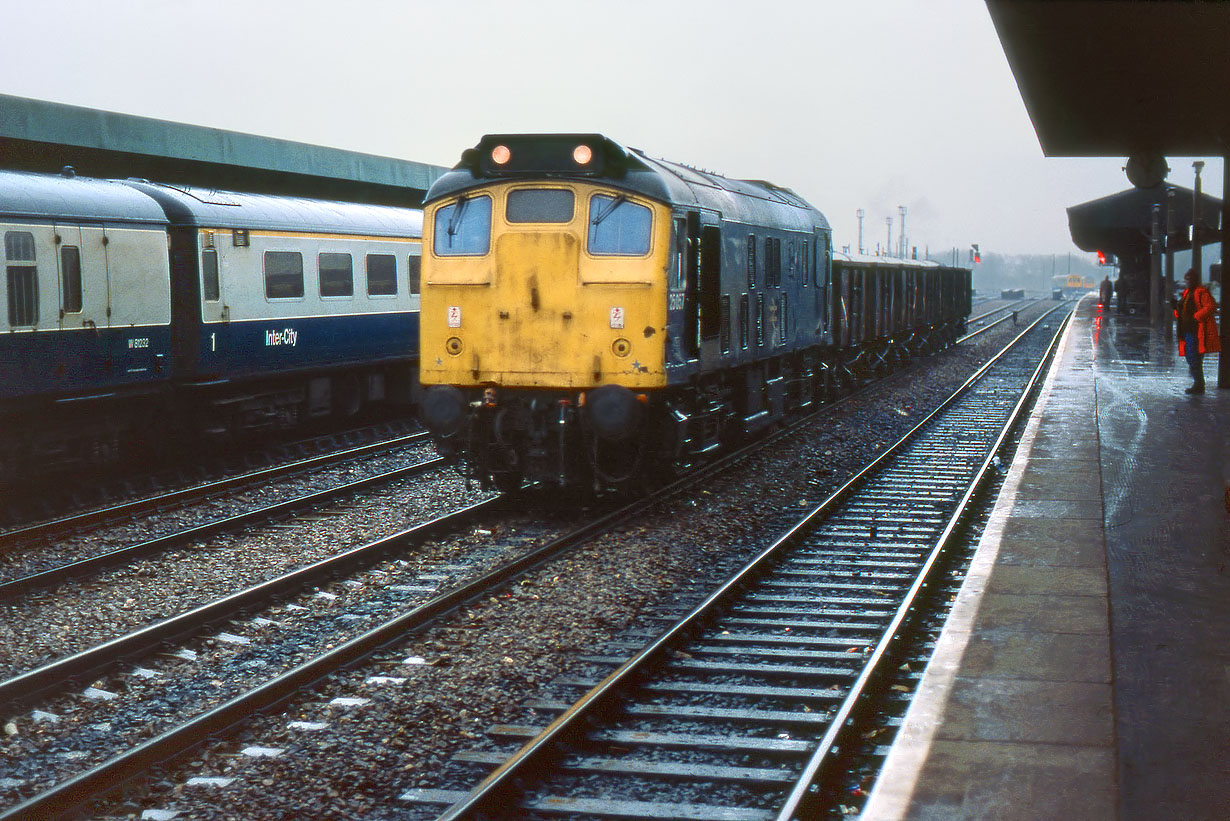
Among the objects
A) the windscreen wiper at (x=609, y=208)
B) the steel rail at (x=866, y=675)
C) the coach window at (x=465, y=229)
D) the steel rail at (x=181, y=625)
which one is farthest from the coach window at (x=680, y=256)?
the steel rail at (x=866, y=675)

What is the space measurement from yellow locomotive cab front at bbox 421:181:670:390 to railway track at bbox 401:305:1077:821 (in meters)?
2.26

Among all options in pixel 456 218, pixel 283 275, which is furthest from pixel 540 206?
pixel 283 275

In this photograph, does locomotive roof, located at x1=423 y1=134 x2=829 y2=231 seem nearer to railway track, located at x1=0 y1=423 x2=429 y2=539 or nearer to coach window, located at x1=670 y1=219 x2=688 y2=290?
coach window, located at x1=670 y1=219 x2=688 y2=290

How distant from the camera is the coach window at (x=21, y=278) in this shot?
38.4 ft

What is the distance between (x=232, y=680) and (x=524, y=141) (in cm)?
589

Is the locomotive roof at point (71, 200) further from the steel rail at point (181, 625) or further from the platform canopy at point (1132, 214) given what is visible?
the platform canopy at point (1132, 214)

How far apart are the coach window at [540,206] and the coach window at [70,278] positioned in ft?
14.7

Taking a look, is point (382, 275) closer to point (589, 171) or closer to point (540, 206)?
point (540, 206)

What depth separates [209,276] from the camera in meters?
14.5

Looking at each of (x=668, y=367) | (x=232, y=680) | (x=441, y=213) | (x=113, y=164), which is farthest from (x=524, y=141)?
(x=113, y=164)

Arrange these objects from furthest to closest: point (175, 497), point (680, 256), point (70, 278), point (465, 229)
Result: 1. point (70, 278)
2. point (175, 497)
3. point (465, 229)
4. point (680, 256)

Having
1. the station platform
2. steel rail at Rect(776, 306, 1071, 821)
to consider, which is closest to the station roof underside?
the station platform

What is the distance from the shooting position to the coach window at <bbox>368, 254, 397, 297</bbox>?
59.2 ft

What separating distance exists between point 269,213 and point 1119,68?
32.2 ft
